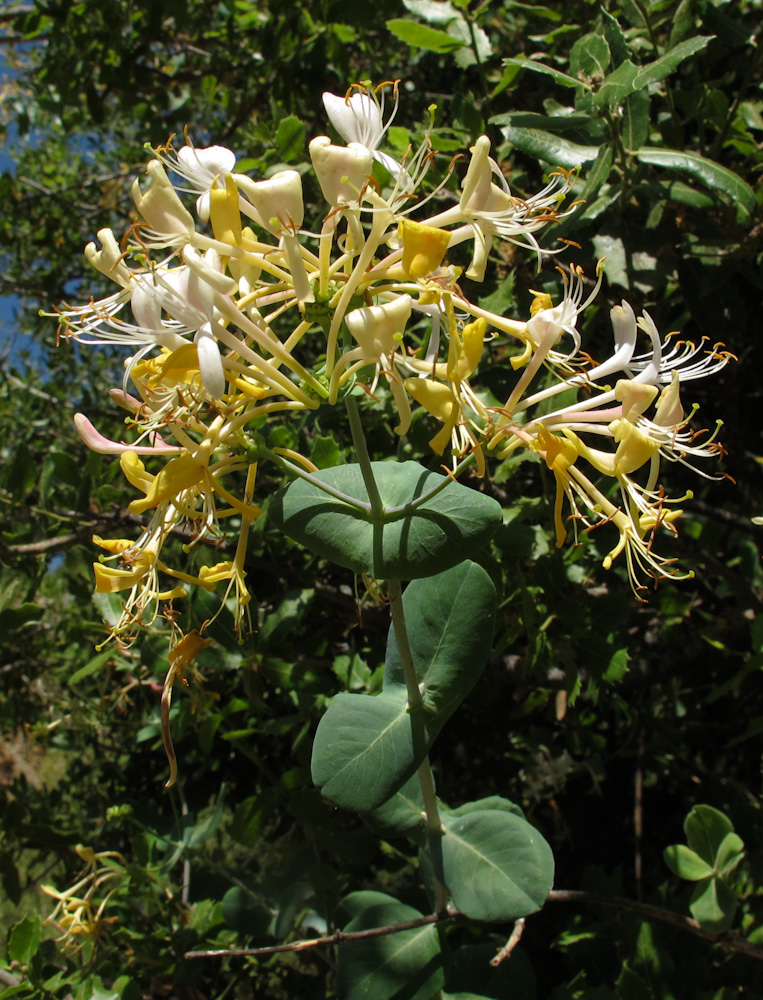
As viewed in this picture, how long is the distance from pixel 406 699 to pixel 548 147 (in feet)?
2.62

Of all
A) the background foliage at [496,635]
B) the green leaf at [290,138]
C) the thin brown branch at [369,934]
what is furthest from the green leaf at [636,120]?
the thin brown branch at [369,934]

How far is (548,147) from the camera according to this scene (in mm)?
1086

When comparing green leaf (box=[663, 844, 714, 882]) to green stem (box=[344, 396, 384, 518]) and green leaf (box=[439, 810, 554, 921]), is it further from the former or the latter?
green stem (box=[344, 396, 384, 518])

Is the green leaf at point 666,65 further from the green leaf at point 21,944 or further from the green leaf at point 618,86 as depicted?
the green leaf at point 21,944

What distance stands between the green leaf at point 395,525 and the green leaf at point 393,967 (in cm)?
52

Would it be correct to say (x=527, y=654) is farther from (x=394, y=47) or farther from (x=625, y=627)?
(x=394, y=47)

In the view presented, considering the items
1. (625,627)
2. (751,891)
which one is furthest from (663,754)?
(625,627)

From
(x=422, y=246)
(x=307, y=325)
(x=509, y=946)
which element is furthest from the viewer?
(x=509, y=946)

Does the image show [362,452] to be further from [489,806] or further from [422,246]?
[489,806]

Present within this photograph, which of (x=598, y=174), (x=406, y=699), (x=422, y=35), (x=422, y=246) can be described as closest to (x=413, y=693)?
(x=406, y=699)

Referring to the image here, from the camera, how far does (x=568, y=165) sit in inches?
43.4

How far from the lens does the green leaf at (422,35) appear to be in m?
1.30

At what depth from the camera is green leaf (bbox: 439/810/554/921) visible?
808 mm

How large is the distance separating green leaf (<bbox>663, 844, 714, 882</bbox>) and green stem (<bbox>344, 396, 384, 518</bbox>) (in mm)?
788
